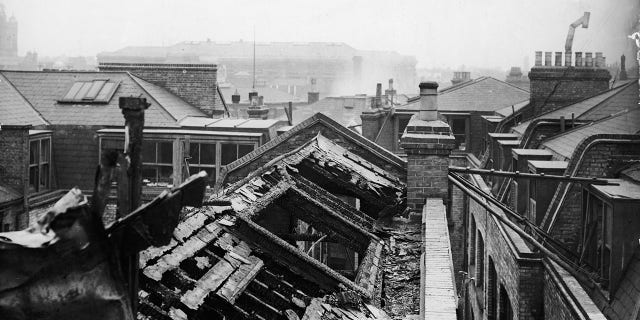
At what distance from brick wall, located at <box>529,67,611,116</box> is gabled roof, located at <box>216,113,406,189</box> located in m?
13.2

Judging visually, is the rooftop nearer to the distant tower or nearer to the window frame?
the window frame

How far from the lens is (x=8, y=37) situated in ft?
427

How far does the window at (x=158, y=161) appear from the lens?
1018 inches

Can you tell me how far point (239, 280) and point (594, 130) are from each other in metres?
12.9

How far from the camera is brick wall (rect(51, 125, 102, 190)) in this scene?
1022 inches

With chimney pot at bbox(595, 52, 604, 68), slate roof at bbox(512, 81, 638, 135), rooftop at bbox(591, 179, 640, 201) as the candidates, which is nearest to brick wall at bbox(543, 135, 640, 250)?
rooftop at bbox(591, 179, 640, 201)

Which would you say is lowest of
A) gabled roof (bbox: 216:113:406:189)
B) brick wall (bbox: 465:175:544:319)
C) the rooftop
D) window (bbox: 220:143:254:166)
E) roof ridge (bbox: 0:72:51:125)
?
brick wall (bbox: 465:175:544:319)

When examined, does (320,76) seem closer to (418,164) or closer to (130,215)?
(418,164)

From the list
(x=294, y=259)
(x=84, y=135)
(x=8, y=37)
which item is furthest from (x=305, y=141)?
(x=8, y=37)

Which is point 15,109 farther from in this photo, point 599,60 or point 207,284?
point 599,60

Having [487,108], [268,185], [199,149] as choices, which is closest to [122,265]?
[268,185]

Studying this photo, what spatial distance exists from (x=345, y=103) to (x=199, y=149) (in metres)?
31.3

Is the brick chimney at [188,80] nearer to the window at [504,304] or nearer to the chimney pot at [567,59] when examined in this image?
the chimney pot at [567,59]

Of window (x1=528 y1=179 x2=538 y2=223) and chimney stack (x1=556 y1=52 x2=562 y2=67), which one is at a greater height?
chimney stack (x1=556 y1=52 x2=562 y2=67)
